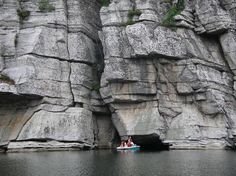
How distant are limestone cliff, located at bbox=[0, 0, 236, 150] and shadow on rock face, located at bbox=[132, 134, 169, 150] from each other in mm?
156

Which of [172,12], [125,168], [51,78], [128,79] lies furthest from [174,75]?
[125,168]

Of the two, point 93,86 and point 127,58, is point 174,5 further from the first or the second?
point 93,86

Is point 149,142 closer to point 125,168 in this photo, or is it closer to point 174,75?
point 174,75

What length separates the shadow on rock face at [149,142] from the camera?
54.6 metres

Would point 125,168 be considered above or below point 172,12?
below

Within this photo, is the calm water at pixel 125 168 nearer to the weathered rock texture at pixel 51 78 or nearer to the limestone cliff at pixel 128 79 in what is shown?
the limestone cliff at pixel 128 79

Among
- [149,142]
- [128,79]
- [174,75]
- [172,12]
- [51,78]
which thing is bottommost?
[149,142]

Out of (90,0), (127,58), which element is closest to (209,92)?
(127,58)

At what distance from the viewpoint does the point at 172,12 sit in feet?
192

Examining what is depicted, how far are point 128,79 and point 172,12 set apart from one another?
11887 millimetres

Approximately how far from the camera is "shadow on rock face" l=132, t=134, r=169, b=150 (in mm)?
54594

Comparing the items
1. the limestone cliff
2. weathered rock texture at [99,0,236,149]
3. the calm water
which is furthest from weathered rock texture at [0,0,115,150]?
the calm water

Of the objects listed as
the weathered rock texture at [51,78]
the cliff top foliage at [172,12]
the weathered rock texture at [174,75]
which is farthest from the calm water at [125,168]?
the cliff top foliage at [172,12]

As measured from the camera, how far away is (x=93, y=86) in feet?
199
